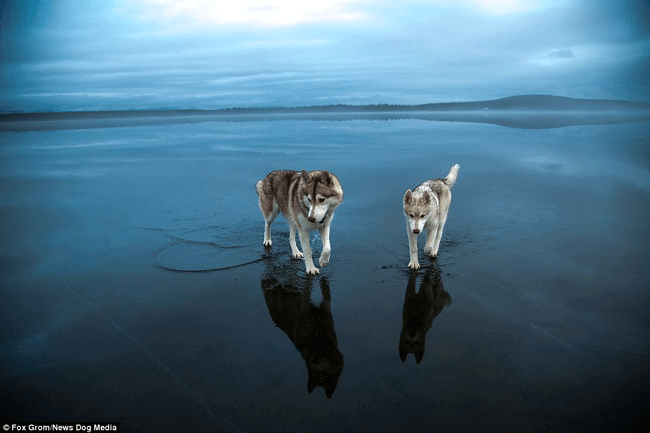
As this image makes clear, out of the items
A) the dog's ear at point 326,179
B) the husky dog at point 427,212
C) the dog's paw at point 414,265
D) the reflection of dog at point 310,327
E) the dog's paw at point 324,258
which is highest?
the dog's ear at point 326,179

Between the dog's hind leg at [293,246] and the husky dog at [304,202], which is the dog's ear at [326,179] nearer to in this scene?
the husky dog at [304,202]

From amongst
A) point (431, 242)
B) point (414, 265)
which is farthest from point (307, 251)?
point (431, 242)

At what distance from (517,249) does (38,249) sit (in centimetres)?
1007

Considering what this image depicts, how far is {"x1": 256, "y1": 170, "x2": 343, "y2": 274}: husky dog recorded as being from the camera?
22.5 feet

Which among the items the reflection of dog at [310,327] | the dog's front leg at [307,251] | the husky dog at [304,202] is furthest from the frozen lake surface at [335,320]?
the husky dog at [304,202]

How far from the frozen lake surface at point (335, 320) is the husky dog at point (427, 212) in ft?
1.20

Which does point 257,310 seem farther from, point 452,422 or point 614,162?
point 614,162

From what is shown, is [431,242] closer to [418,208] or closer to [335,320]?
[418,208]

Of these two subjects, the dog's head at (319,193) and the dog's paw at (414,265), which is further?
the dog's paw at (414,265)

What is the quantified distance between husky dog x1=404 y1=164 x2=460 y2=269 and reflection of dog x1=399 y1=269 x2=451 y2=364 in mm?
623

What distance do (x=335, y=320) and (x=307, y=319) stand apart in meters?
0.40

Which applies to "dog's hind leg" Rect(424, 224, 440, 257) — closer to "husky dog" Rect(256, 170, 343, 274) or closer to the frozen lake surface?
the frozen lake surface

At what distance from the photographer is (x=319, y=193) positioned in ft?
22.5

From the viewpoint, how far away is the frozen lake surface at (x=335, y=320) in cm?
439
